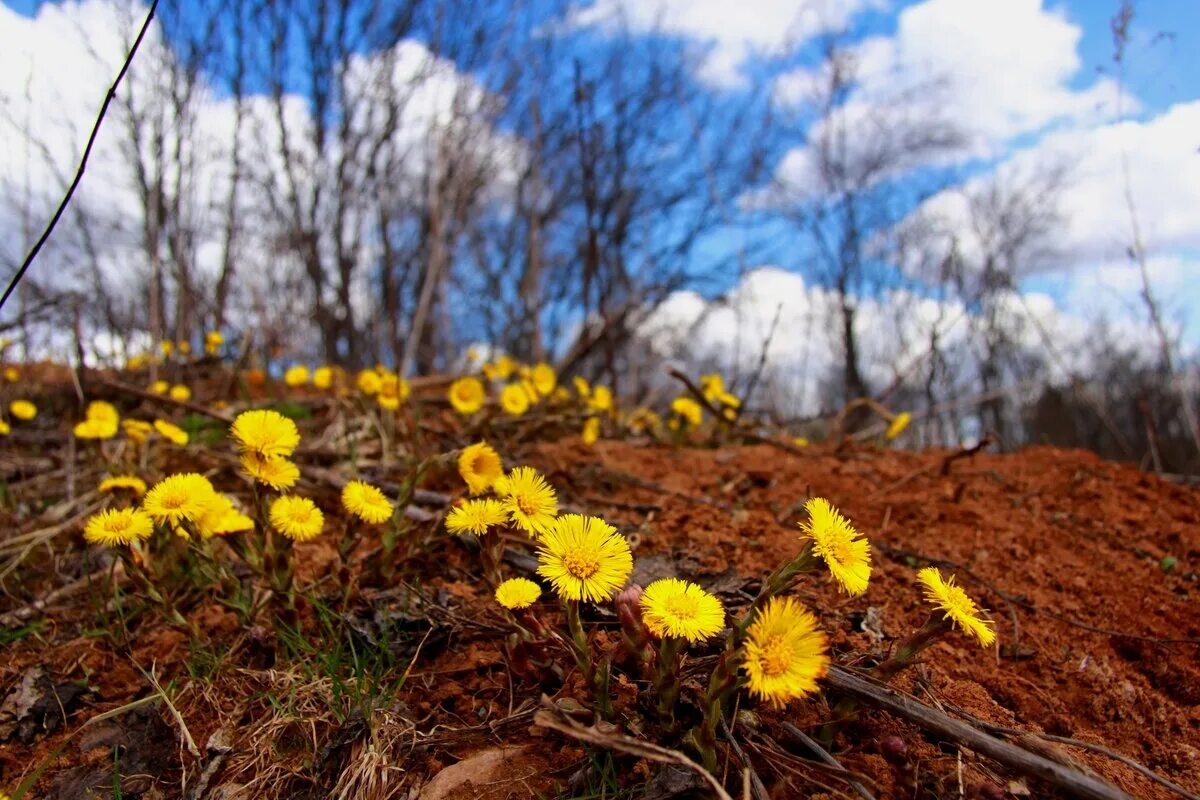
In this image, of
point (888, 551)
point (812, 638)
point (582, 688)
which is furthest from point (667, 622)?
point (888, 551)

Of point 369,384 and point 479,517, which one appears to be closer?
point 479,517

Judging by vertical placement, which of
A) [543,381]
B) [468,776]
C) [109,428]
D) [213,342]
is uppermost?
[213,342]

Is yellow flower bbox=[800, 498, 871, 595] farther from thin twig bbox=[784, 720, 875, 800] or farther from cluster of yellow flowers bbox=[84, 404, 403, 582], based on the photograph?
cluster of yellow flowers bbox=[84, 404, 403, 582]

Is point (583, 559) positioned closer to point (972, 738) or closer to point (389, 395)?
point (972, 738)

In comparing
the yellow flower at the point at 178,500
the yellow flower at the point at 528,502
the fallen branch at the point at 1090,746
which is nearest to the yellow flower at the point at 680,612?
the yellow flower at the point at 528,502

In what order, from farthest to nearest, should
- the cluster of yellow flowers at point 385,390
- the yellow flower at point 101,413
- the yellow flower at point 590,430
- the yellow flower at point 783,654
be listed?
the yellow flower at point 590,430
the cluster of yellow flowers at point 385,390
the yellow flower at point 101,413
the yellow flower at point 783,654

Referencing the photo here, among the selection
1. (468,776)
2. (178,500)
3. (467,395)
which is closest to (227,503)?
(178,500)

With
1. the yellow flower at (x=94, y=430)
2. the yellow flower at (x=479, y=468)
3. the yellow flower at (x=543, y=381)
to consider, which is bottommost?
the yellow flower at (x=479, y=468)

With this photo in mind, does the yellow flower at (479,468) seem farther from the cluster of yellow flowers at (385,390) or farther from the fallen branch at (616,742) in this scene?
the cluster of yellow flowers at (385,390)
